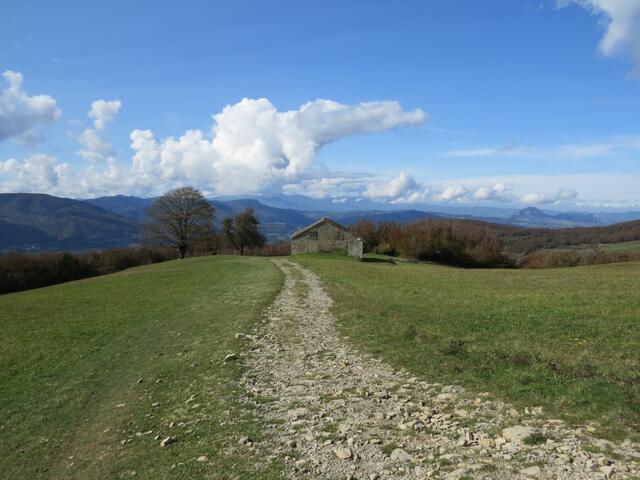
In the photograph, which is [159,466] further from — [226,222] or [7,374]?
[226,222]

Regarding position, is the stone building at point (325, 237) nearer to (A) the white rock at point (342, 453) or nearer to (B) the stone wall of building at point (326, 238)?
(B) the stone wall of building at point (326, 238)

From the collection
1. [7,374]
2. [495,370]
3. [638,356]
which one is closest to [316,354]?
[495,370]

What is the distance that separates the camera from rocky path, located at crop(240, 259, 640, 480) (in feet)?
23.0

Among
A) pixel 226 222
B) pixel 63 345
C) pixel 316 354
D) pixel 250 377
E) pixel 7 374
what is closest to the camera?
pixel 250 377

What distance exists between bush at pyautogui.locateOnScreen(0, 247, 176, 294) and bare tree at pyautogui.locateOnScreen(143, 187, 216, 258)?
1306 cm

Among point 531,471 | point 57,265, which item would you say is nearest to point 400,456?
point 531,471

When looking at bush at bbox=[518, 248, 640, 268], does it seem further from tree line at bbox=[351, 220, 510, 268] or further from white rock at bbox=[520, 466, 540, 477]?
white rock at bbox=[520, 466, 540, 477]

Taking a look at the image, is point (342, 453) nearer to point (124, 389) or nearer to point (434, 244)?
point (124, 389)

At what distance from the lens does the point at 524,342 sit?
46.8 feet

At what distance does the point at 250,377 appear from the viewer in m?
13.0

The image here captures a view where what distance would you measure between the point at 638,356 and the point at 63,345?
73.6 ft

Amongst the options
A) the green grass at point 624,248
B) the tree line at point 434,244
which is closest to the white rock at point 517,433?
the tree line at point 434,244

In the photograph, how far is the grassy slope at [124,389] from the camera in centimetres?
883

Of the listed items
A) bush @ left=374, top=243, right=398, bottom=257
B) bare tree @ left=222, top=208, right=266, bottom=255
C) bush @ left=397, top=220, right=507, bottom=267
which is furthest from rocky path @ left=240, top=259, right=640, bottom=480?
bare tree @ left=222, top=208, right=266, bottom=255
